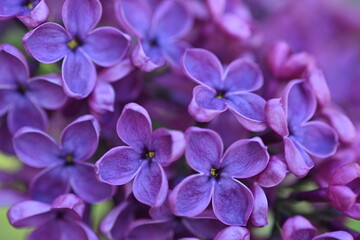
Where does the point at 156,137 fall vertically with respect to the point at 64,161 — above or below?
above

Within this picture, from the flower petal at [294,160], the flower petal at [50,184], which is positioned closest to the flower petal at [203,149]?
the flower petal at [294,160]

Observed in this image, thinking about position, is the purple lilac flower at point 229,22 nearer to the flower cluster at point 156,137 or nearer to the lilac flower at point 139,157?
the flower cluster at point 156,137

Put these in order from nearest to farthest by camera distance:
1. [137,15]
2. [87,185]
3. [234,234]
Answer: [234,234] → [87,185] → [137,15]

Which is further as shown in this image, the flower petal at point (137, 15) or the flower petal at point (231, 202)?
the flower petal at point (137, 15)

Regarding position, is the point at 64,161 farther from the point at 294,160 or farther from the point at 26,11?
the point at 294,160

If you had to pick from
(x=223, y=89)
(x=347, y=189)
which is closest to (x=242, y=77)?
(x=223, y=89)

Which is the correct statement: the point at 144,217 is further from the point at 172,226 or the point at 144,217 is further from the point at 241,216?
the point at 241,216

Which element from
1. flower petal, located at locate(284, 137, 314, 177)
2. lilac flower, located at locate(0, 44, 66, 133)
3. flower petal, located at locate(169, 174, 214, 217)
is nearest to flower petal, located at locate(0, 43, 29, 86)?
lilac flower, located at locate(0, 44, 66, 133)

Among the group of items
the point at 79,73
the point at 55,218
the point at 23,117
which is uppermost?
the point at 79,73

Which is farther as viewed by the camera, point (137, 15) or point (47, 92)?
point (137, 15)
